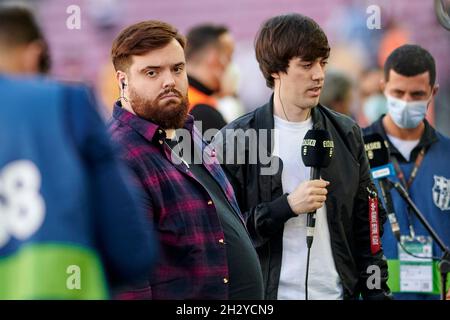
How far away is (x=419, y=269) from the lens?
5574 mm

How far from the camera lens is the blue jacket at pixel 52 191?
103 inches

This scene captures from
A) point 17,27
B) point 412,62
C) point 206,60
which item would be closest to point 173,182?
point 17,27

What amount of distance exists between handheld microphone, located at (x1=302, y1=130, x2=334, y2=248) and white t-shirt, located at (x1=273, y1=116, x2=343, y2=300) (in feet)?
0.18

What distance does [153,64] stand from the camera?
421 cm

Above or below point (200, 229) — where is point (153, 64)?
above

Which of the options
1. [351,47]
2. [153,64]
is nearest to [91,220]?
[153,64]

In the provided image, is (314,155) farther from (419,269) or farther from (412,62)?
(412,62)

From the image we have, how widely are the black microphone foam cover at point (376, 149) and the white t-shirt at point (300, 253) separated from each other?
786 millimetres

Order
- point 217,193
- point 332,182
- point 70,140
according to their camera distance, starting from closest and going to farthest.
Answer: point 70,140 < point 217,193 < point 332,182

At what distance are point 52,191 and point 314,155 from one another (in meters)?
Answer: 2.10
